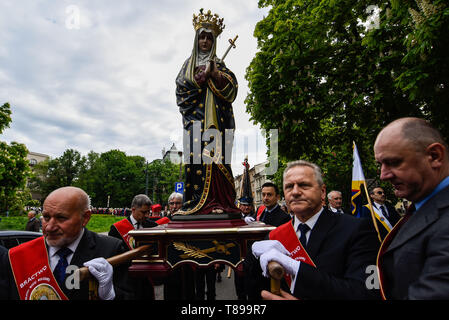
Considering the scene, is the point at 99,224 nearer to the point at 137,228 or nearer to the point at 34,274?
the point at 137,228

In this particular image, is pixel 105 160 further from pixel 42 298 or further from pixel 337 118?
pixel 42 298

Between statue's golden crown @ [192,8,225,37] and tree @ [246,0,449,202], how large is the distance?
474cm

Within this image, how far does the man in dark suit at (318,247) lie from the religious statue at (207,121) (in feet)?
5.74

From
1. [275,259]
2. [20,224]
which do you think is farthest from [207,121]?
[20,224]

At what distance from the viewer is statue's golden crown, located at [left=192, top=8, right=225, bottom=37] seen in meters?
4.53

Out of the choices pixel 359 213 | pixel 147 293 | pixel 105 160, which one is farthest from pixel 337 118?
pixel 105 160

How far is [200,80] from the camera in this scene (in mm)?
4367

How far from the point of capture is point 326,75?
32.1 feet

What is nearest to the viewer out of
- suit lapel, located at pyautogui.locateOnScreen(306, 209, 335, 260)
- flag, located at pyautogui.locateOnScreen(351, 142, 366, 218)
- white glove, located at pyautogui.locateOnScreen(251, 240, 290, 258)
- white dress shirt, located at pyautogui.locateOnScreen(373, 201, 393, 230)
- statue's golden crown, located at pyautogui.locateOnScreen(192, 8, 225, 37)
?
white glove, located at pyautogui.locateOnScreen(251, 240, 290, 258)

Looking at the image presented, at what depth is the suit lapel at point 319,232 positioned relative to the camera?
2053 millimetres

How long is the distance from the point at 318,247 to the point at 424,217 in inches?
30.2

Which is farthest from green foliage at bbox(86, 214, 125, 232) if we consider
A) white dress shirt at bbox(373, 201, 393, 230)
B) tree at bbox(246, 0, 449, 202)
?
white dress shirt at bbox(373, 201, 393, 230)

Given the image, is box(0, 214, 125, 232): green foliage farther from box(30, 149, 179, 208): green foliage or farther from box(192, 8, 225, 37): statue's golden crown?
box(30, 149, 179, 208): green foliage
